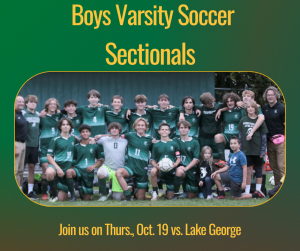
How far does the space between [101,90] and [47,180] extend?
334 cm

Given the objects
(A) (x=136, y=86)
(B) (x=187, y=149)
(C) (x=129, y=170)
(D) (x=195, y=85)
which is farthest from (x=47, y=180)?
(D) (x=195, y=85)

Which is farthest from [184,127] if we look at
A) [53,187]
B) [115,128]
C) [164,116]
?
[53,187]

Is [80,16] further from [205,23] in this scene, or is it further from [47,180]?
[47,180]

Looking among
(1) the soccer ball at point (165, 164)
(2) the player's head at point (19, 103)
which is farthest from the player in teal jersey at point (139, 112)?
(2) the player's head at point (19, 103)

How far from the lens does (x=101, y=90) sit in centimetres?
854

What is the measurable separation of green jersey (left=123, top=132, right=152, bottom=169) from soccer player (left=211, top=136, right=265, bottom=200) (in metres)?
1.12

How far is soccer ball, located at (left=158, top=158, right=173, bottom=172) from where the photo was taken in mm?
5617

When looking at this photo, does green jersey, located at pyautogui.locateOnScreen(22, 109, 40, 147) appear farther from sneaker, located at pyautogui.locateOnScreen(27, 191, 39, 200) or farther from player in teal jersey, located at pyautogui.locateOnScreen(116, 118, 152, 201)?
player in teal jersey, located at pyautogui.locateOnScreen(116, 118, 152, 201)

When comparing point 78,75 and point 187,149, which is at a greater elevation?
point 78,75

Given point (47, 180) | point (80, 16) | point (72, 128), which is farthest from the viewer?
point (72, 128)

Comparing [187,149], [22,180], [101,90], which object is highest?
[101,90]

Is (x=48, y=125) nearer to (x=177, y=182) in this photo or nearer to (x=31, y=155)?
(x=31, y=155)

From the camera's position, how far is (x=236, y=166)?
19.2ft

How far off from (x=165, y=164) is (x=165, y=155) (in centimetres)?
21
